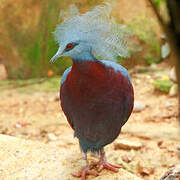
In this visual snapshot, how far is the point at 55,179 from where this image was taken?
85.4 inches

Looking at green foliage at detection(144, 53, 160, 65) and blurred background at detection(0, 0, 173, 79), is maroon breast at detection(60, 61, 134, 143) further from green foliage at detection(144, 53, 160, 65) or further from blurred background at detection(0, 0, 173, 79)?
green foliage at detection(144, 53, 160, 65)

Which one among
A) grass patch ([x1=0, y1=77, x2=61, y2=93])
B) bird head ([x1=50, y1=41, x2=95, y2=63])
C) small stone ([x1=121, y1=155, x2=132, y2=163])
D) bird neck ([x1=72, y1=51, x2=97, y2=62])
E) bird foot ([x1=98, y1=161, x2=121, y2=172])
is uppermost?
bird head ([x1=50, y1=41, x2=95, y2=63])

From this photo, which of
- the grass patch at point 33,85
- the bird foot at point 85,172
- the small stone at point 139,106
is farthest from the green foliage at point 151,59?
the bird foot at point 85,172

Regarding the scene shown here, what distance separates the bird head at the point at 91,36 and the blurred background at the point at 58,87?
0.44 meters

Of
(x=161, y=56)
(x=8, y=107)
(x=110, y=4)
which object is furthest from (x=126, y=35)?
(x=161, y=56)

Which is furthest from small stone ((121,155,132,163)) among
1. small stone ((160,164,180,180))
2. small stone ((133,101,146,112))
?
small stone ((133,101,146,112))

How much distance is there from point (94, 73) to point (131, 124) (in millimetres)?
2582

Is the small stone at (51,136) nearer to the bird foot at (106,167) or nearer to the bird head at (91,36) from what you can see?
the bird foot at (106,167)

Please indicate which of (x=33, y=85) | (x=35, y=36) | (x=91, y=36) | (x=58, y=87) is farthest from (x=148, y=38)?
(x=91, y=36)

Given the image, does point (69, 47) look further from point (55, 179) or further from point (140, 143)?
point (140, 143)

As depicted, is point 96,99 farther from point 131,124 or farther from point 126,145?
point 131,124

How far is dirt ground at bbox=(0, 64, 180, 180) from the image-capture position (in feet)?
10.1

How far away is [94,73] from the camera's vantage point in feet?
5.58

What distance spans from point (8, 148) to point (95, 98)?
1.16m
